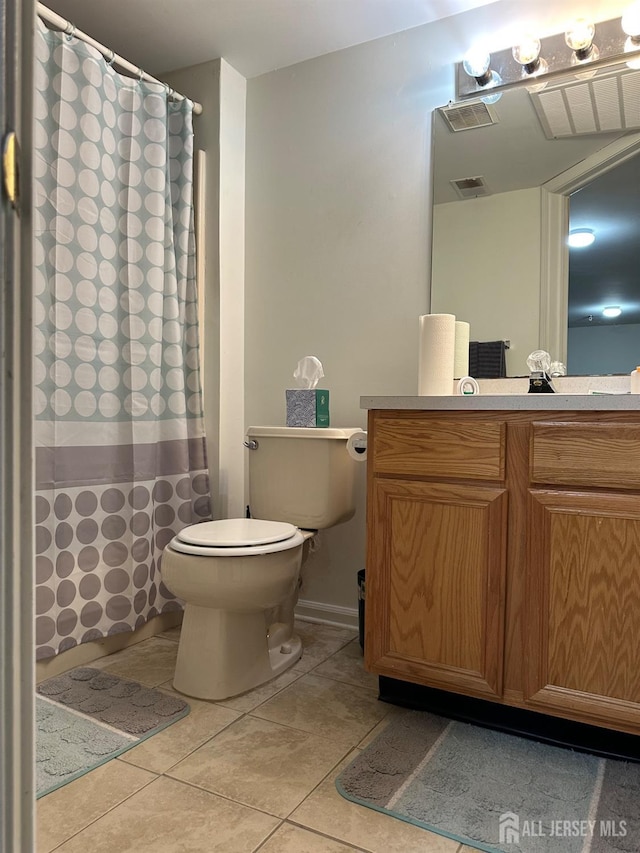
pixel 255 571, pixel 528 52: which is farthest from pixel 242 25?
pixel 255 571

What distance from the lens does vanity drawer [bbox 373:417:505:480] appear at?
1.50 m

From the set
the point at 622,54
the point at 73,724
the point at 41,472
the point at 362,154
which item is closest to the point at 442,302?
the point at 362,154

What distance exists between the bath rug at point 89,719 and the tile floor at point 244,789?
39 mm

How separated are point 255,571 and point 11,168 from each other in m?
1.37

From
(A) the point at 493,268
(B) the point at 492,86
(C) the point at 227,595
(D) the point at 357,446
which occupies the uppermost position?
(B) the point at 492,86

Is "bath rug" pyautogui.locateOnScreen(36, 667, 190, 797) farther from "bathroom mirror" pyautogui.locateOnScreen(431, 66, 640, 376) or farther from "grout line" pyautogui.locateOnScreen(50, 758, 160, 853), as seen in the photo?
"bathroom mirror" pyautogui.locateOnScreen(431, 66, 640, 376)

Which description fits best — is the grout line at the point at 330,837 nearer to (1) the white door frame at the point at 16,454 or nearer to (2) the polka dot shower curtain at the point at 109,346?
(1) the white door frame at the point at 16,454

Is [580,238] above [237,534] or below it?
above

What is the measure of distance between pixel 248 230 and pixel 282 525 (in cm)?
131

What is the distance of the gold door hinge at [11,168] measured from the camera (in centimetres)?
49

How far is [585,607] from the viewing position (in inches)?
54.7

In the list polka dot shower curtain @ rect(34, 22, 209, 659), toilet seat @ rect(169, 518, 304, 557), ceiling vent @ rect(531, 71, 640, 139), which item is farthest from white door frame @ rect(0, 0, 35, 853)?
ceiling vent @ rect(531, 71, 640, 139)

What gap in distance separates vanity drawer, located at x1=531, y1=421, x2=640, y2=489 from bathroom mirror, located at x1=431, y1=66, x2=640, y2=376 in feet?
1.96

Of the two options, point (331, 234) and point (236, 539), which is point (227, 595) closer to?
point (236, 539)
